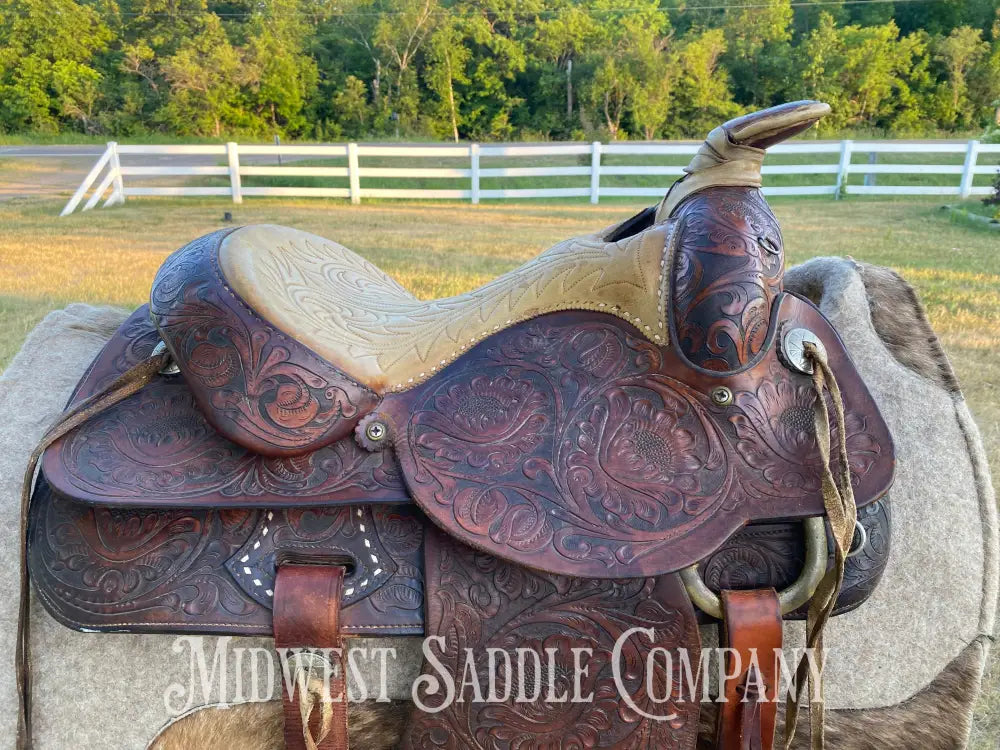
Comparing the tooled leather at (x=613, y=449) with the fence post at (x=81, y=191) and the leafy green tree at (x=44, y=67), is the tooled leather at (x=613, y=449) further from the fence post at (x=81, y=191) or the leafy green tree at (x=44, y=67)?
the leafy green tree at (x=44, y=67)

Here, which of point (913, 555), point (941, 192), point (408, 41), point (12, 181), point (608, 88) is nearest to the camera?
point (913, 555)

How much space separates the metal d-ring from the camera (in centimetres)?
90

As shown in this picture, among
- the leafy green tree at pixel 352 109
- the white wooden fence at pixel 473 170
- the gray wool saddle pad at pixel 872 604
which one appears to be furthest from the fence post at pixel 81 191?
the leafy green tree at pixel 352 109

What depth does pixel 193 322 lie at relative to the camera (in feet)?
3.16

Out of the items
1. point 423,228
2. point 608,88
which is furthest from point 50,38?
point 423,228

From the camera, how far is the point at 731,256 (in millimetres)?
909

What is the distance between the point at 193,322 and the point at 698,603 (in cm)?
84

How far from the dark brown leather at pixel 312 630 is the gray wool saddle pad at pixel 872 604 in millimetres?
80

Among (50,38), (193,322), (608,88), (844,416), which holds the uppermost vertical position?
(50,38)

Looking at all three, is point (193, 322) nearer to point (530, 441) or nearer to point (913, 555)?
A: point (530, 441)

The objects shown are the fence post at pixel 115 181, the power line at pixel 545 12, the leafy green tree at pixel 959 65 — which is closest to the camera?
the fence post at pixel 115 181

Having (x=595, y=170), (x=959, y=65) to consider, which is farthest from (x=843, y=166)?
(x=959, y=65)

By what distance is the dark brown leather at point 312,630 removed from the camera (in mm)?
875

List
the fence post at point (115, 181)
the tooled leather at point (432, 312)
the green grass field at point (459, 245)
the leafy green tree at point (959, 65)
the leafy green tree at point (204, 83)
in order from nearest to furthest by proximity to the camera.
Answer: the tooled leather at point (432, 312) → the green grass field at point (459, 245) → the fence post at point (115, 181) → the leafy green tree at point (204, 83) → the leafy green tree at point (959, 65)
